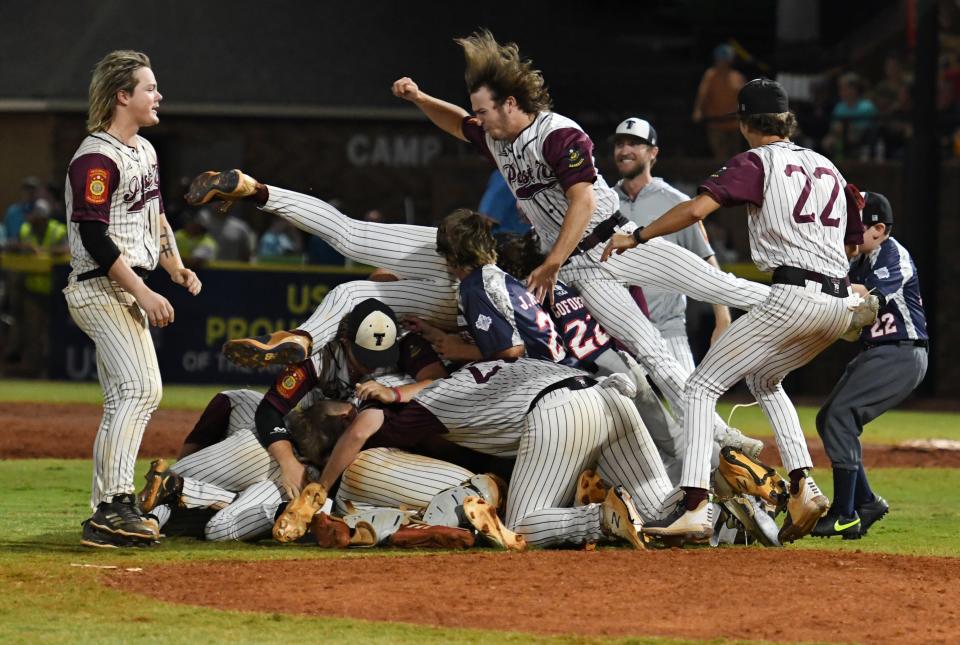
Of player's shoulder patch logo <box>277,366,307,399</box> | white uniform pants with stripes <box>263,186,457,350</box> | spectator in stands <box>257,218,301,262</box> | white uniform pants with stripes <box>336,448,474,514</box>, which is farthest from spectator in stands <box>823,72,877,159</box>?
white uniform pants with stripes <box>336,448,474,514</box>

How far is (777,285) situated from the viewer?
754 centimetres

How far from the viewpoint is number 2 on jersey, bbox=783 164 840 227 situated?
24.7 feet

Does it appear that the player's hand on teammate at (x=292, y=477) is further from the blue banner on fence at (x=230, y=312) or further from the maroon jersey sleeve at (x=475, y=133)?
the blue banner on fence at (x=230, y=312)

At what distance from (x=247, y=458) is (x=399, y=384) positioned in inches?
33.1

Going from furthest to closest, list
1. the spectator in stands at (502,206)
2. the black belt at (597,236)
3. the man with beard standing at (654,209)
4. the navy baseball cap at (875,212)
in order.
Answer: the spectator in stands at (502,206), the man with beard standing at (654,209), the navy baseball cap at (875,212), the black belt at (597,236)

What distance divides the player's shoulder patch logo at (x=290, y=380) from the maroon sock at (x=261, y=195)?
Result: 2.80 ft

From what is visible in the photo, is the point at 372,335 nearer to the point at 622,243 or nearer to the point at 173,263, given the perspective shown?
the point at 173,263

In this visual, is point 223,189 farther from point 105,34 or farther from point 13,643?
point 105,34

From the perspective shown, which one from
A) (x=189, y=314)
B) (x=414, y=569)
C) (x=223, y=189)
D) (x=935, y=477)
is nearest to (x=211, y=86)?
(x=189, y=314)

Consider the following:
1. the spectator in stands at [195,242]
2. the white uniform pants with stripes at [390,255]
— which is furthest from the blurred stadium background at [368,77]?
the white uniform pants with stripes at [390,255]

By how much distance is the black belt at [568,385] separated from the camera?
7688 millimetres

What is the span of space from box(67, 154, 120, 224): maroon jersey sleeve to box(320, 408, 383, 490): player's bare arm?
1506mm

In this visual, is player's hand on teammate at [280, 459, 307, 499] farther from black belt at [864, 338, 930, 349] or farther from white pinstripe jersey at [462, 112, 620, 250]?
black belt at [864, 338, 930, 349]

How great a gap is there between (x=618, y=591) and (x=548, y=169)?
2485 mm
